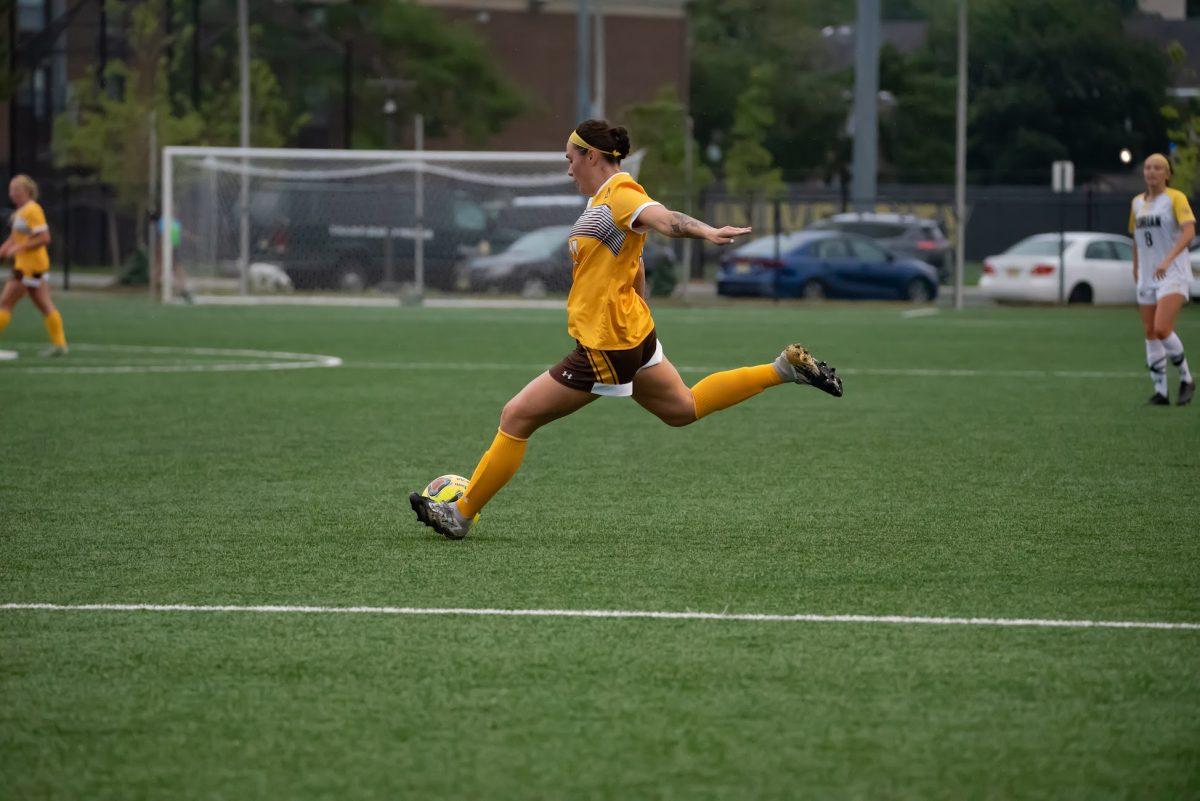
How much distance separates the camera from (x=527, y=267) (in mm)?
35031

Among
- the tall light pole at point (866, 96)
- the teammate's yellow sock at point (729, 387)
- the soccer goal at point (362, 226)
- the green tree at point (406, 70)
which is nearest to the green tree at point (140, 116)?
the soccer goal at point (362, 226)

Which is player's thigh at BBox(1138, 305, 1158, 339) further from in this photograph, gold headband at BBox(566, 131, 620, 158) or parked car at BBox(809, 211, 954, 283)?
parked car at BBox(809, 211, 954, 283)

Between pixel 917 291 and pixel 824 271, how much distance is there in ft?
7.29

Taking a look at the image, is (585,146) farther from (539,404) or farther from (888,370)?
(888,370)

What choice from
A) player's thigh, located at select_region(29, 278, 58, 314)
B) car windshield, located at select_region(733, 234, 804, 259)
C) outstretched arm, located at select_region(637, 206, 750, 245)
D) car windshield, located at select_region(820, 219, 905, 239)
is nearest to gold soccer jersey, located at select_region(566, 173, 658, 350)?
outstretched arm, located at select_region(637, 206, 750, 245)

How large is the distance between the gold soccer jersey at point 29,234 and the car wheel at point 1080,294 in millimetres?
23014

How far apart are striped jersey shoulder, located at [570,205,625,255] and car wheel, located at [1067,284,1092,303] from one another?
30205 mm

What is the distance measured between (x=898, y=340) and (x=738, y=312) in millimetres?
8236

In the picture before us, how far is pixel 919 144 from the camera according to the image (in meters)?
76.4

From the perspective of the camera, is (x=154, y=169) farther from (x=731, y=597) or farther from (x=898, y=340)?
(x=731, y=597)

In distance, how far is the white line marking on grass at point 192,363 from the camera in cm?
1841

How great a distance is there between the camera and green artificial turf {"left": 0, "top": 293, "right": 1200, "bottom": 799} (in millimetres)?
4730

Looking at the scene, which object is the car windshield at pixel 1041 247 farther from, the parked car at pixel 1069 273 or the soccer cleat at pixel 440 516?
the soccer cleat at pixel 440 516

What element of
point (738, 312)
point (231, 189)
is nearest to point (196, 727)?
point (738, 312)
